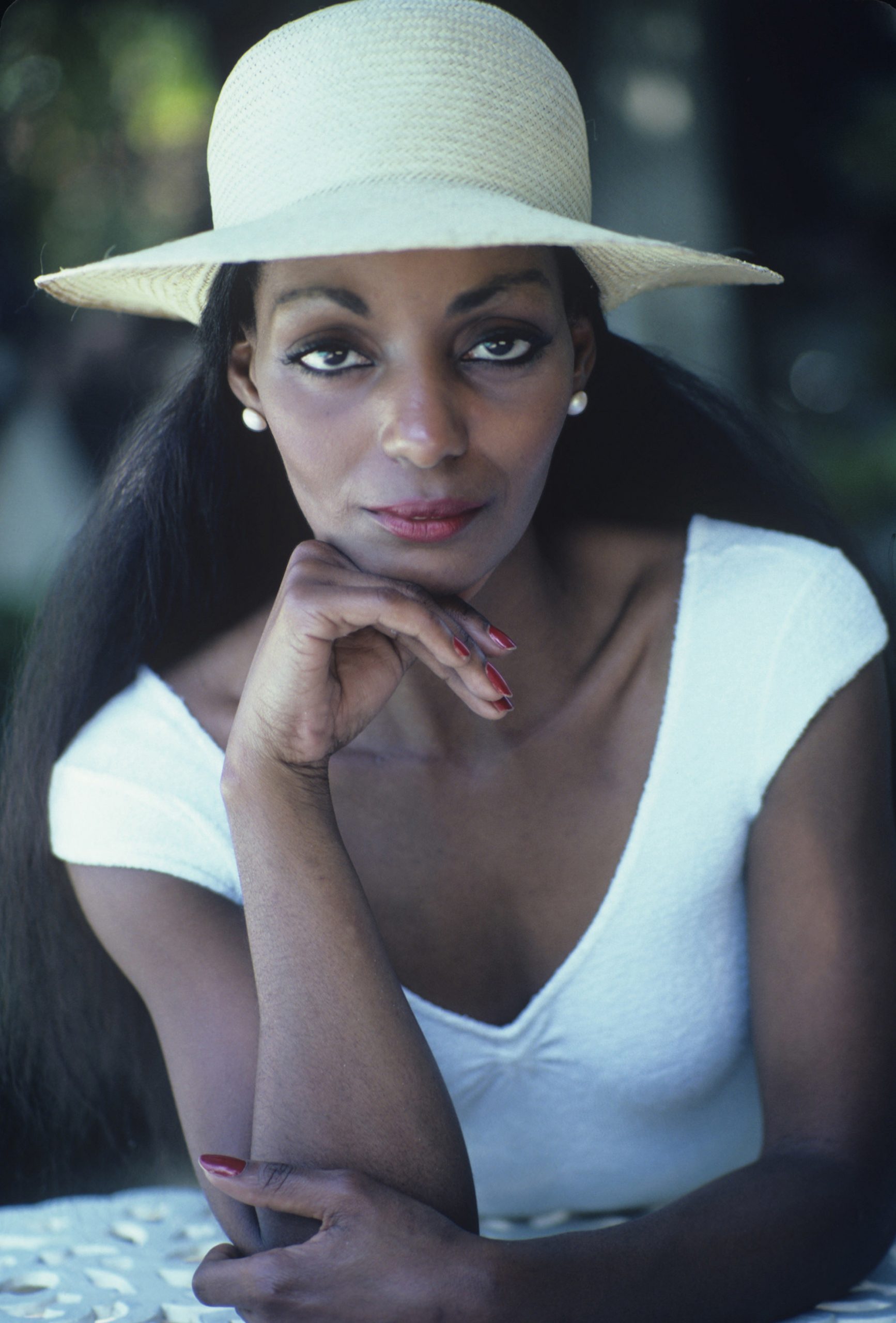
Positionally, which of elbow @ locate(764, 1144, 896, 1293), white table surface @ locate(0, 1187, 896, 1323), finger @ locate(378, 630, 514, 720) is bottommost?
white table surface @ locate(0, 1187, 896, 1323)

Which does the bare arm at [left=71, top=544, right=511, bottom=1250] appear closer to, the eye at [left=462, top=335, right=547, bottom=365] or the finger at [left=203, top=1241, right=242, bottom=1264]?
the finger at [left=203, top=1241, right=242, bottom=1264]

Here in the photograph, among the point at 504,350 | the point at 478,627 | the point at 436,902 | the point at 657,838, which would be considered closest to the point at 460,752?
the point at 436,902

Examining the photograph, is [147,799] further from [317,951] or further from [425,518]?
[425,518]

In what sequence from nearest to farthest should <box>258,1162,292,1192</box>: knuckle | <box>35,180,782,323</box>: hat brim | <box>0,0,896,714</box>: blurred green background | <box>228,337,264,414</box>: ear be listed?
<box>35,180,782,323</box>: hat brim, <box>258,1162,292,1192</box>: knuckle, <box>228,337,264,414</box>: ear, <box>0,0,896,714</box>: blurred green background

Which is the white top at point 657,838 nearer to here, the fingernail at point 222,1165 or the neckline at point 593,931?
the neckline at point 593,931

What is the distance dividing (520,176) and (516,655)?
29.3 inches

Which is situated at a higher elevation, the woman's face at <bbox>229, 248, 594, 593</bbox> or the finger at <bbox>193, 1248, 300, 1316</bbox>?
the woman's face at <bbox>229, 248, 594, 593</bbox>

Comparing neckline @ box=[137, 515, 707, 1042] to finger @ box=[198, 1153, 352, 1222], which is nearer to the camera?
finger @ box=[198, 1153, 352, 1222]

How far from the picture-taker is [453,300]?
1.42m

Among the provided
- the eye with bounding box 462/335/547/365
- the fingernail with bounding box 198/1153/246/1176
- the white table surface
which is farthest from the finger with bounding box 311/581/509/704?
the white table surface

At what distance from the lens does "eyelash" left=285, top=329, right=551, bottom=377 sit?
1470 millimetres

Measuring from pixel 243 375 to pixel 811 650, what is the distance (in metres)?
0.89

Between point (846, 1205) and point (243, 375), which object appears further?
point (243, 375)

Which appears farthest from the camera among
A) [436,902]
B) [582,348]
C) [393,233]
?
[436,902]
